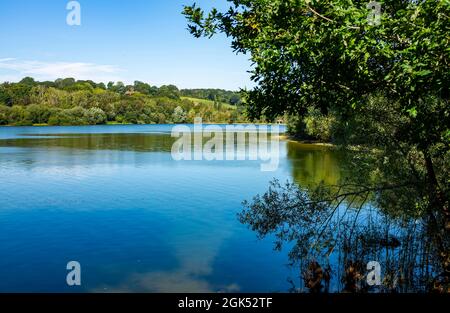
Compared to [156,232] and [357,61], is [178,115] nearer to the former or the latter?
[156,232]

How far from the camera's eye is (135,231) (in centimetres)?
2280

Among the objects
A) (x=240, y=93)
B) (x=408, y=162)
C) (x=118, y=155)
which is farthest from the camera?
(x=118, y=155)

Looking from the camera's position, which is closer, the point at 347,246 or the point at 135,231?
the point at 347,246

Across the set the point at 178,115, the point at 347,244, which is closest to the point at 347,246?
the point at 347,244

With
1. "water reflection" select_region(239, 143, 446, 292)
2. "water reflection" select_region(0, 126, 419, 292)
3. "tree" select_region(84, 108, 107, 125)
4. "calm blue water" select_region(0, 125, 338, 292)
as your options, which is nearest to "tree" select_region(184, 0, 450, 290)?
"water reflection" select_region(239, 143, 446, 292)

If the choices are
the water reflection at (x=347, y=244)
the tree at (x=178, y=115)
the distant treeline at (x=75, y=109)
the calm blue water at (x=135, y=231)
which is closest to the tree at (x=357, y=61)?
the water reflection at (x=347, y=244)

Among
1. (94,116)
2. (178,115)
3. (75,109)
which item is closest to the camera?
(75,109)

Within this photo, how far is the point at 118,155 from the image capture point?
58.3m

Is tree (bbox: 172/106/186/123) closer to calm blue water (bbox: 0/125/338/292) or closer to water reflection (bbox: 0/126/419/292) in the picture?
calm blue water (bbox: 0/125/338/292)

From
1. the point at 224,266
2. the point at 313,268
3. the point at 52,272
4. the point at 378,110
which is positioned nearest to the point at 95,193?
the point at 52,272

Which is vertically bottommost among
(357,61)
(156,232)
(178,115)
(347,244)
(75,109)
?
(156,232)

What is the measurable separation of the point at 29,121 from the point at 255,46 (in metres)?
158

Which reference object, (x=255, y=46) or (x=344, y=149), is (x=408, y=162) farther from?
(x=255, y=46)
